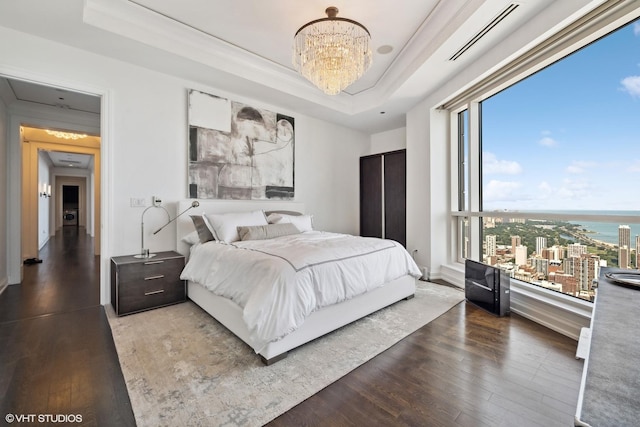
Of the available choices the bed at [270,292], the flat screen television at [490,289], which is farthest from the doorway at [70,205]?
the flat screen television at [490,289]

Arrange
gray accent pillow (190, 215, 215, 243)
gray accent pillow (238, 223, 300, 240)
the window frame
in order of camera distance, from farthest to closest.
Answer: gray accent pillow (190, 215, 215, 243) < gray accent pillow (238, 223, 300, 240) < the window frame

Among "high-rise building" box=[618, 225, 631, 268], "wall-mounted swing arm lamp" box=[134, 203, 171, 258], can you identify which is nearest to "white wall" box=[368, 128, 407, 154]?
"high-rise building" box=[618, 225, 631, 268]

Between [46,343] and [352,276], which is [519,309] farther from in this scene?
[46,343]

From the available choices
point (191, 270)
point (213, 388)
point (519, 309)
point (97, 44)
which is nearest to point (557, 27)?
point (519, 309)

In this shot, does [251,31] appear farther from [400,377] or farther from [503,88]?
[400,377]

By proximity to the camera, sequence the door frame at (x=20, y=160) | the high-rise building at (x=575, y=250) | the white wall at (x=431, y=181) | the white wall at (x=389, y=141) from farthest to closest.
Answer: the white wall at (x=389, y=141) → the white wall at (x=431, y=181) → the door frame at (x=20, y=160) → the high-rise building at (x=575, y=250)

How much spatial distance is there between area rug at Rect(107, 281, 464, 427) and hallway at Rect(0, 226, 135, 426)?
0.11 meters

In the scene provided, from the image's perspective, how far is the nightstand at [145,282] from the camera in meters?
2.71

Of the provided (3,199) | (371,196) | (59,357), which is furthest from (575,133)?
(3,199)

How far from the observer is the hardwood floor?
4.78 feet

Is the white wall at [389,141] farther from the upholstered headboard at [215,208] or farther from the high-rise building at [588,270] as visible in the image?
the high-rise building at [588,270]

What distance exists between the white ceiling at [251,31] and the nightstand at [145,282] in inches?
87.9

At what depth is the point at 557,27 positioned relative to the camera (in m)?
2.29

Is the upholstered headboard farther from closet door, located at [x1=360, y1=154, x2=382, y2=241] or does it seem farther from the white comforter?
closet door, located at [x1=360, y1=154, x2=382, y2=241]
